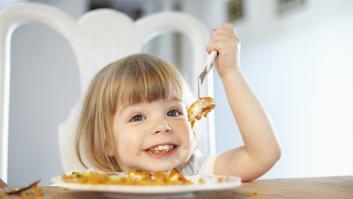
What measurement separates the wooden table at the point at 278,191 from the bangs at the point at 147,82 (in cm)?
29

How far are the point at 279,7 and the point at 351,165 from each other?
102 cm

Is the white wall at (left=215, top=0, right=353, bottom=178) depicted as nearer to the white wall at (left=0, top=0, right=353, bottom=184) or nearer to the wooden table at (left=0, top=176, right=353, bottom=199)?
the white wall at (left=0, top=0, right=353, bottom=184)

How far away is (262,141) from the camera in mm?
800

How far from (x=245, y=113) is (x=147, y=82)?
8.5 inches

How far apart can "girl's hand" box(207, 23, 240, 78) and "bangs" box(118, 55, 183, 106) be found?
125 millimetres

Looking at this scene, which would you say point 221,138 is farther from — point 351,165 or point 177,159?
point 177,159

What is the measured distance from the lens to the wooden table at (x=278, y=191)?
1.80 ft

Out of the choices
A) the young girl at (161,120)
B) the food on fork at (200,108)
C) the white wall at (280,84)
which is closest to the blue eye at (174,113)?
the young girl at (161,120)

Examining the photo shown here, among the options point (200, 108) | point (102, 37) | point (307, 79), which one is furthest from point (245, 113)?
point (307, 79)

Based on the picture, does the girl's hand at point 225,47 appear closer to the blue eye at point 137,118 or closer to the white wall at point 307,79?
the blue eye at point 137,118

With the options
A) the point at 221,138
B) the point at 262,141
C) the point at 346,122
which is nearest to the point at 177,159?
the point at 262,141

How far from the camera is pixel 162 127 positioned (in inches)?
32.0

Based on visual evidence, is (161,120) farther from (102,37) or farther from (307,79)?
(307,79)

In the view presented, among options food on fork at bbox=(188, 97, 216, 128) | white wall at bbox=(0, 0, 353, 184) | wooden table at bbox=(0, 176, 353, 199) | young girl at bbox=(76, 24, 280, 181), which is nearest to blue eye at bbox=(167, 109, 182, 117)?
young girl at bbox=(76, 24, 280, 181)
